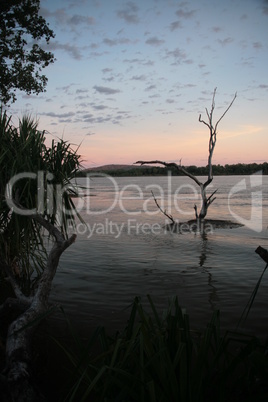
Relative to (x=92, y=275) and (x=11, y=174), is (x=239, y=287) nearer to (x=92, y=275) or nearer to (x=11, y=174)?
(x=92, y=275)

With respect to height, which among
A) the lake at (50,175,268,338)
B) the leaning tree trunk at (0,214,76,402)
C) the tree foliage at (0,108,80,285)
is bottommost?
the lake at (50,175,268,338)

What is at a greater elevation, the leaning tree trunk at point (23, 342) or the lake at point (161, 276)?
the leaning tree trunk at point (23, 342)

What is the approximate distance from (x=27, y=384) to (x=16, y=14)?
1540 cm

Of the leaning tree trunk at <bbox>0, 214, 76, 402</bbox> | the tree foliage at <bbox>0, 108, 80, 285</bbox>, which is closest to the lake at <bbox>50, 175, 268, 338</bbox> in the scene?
the tree foliage at <bbox>0, 108, 80, 285</bbox>

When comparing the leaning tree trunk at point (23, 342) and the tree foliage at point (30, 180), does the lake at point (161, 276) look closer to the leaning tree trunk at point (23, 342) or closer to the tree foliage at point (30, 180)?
the tree foliage at point (30, 180)

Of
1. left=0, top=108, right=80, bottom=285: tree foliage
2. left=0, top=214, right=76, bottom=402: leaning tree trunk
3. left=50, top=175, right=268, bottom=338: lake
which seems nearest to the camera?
left=0, top=214, right=76, bottom=402: leaning tree trunk

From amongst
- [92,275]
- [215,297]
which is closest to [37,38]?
[92,275]

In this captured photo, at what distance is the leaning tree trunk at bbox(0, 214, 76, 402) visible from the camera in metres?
3.20

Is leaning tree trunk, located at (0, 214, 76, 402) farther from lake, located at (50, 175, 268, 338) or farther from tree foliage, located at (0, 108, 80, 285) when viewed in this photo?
lake, located at (50, 175, 268, 338)

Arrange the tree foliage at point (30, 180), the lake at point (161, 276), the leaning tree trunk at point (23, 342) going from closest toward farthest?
1. the leaning tree trunk at point (23, 342)
2. the tree foliage at point (30, 180)
3. the lake at point (161, 276)

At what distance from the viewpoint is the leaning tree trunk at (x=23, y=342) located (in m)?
3.20

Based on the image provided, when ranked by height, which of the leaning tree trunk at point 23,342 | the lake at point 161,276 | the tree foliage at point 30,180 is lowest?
the lake at point 161,276

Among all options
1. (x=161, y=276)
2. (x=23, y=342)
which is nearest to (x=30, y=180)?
(x=23, y=342)

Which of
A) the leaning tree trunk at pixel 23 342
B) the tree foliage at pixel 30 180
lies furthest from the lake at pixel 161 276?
the leaning tree trunk at pixel 23 342
